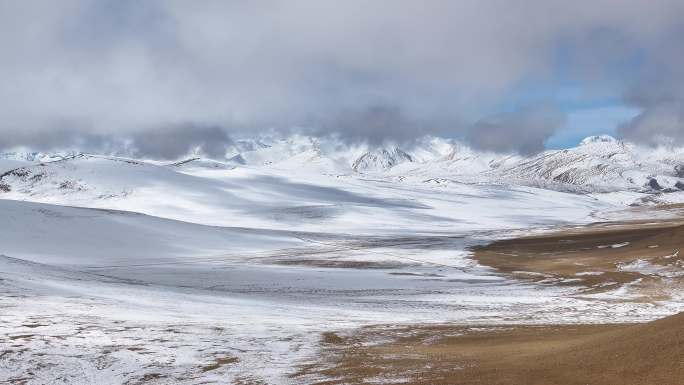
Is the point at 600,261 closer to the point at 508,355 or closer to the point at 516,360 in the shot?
the point at 508,355

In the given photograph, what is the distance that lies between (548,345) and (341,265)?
4827cm

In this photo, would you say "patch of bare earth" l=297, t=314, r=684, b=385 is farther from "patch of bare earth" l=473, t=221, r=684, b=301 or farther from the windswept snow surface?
"patch of bare earth" l=473, t=221, r=684, b=301

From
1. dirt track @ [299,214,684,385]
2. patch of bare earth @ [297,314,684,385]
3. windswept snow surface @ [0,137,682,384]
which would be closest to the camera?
patch of bare earth @ [297,314,684,385]

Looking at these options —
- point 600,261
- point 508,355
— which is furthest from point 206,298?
point 600,261

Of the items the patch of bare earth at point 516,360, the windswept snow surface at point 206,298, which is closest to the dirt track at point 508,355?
the patch of bare earth at point 516,360

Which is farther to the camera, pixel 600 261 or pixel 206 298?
pixel 600 261

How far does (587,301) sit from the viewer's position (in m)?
38.7

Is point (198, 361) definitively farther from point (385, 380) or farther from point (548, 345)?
point (548, 345)

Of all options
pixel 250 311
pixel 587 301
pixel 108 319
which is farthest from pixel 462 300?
pixel 108 319

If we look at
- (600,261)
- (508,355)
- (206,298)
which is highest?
(600,261)

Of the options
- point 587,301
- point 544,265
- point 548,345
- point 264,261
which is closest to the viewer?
point 548,345

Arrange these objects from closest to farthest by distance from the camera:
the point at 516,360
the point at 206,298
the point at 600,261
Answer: the point at 516,360 → the point at 206,298 → the point at 600,261

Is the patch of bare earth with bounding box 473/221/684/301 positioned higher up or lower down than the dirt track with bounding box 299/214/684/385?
higher up

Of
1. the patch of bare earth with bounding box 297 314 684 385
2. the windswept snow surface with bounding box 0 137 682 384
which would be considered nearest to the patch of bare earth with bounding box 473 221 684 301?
the windswept snow surface with bounding box 0 137 682 384
